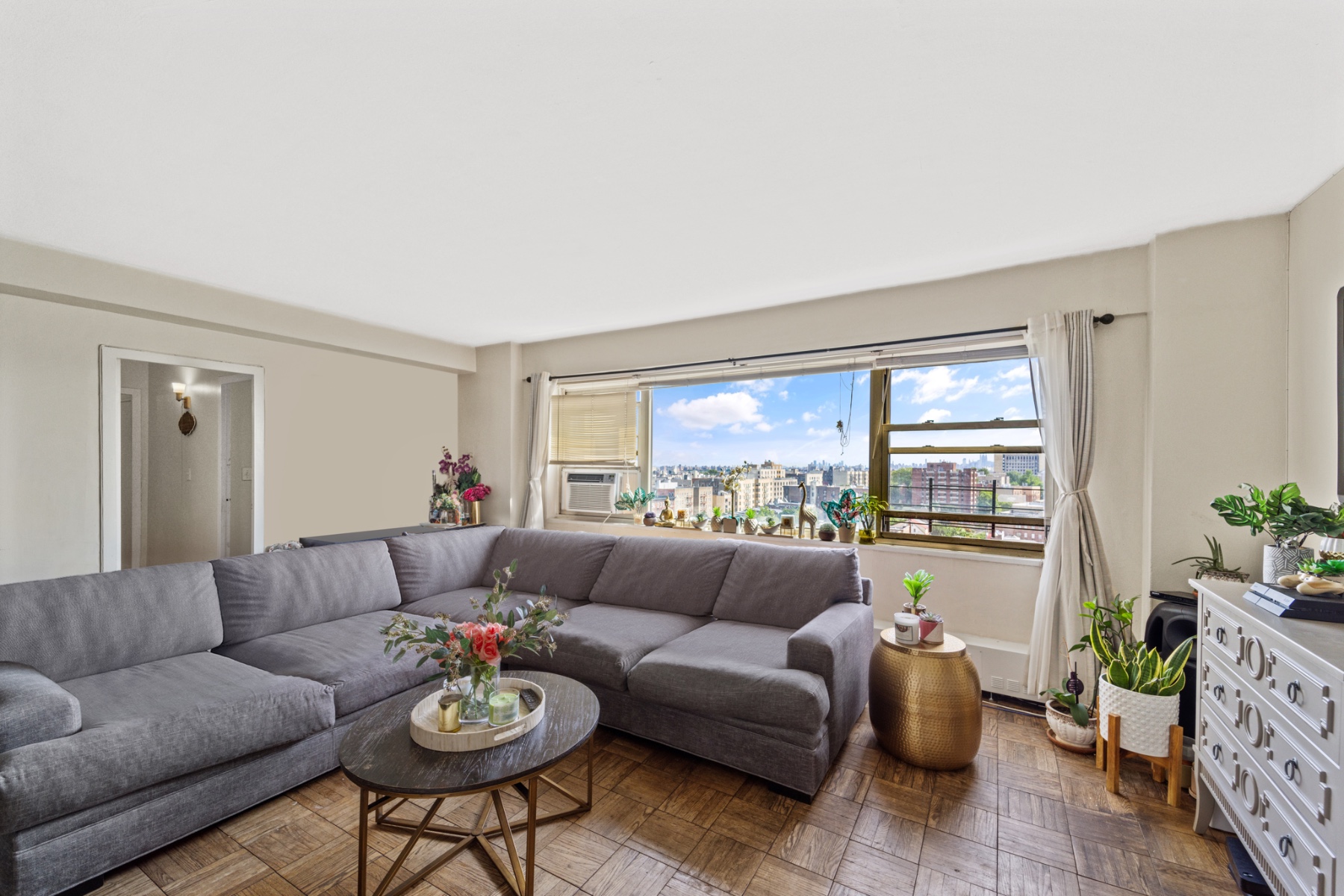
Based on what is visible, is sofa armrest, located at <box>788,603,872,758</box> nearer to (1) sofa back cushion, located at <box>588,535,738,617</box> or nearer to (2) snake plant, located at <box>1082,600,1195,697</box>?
(1) sofa back cushion, located at <box>588,535,738,617</box>

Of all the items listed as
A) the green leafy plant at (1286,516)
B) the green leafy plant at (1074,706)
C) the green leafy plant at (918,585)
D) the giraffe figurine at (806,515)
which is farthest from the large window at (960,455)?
the green leafy plant at (1286,516)

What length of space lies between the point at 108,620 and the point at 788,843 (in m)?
2.80

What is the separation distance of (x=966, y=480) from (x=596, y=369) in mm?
3049

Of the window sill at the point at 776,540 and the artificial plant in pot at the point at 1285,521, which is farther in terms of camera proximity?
the window sill at the point at 776,540

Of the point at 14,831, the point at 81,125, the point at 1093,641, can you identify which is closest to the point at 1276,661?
the point at 1093,641

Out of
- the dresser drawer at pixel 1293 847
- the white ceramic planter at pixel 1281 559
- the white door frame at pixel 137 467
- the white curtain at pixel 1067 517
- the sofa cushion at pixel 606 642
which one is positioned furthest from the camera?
the white door frame at pixel 137 467

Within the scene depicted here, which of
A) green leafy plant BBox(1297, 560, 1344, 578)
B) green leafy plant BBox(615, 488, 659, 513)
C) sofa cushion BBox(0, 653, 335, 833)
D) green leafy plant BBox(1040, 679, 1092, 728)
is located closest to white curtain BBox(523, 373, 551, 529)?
green leafy plant BBox(615, 488, 659, 513)

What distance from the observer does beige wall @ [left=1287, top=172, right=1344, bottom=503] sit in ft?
6.83

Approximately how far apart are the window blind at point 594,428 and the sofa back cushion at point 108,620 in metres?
2.92

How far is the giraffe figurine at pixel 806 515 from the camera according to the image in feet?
13.0

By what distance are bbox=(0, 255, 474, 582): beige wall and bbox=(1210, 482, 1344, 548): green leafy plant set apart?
5.31 metres

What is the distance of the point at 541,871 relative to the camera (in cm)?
177

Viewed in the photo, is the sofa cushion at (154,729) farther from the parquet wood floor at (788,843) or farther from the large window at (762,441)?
the large window at (762,441)

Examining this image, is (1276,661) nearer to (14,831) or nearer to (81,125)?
(14,831)
